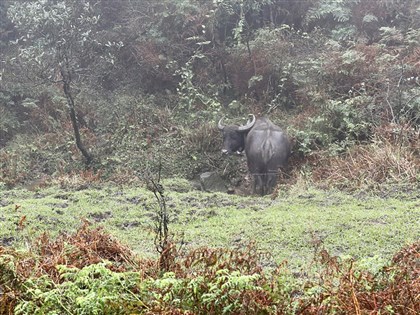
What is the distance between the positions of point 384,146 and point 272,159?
2089 millimetres

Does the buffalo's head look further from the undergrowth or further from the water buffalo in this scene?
the undergrowth

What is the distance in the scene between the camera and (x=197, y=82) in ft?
45.5

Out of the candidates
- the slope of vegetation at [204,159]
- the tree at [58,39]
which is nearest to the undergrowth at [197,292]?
the slope of vegetation at [204,159]

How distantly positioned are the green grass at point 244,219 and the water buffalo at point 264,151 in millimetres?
1358

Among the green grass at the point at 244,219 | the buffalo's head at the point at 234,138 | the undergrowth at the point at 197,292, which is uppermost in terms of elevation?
the undergrowth at the point at 197,292

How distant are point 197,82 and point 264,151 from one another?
470cm

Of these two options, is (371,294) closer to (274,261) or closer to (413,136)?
(274,261)

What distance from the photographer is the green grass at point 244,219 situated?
5.55 meters

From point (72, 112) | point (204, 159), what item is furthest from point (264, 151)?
point (72, 112)

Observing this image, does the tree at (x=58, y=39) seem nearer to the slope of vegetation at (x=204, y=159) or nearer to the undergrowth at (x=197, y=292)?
the slope of vegetation at (x=204, y=159)

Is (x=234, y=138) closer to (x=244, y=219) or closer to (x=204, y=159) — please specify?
(x=204, y=159)

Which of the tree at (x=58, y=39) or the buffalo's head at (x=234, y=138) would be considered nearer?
the buffalo's head at (x=234, y=138)

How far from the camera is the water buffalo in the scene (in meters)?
9.74

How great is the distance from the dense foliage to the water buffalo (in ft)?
1.48
